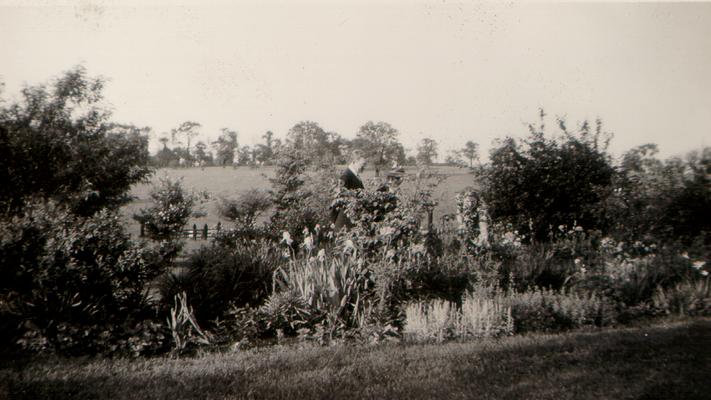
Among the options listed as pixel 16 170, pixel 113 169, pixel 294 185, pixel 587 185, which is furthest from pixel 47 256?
pixel 294 185

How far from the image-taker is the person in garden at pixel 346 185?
6723 millimetres

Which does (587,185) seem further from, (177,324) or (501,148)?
(177,324)

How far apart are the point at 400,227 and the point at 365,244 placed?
1.71ft

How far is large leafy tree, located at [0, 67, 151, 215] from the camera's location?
985cm

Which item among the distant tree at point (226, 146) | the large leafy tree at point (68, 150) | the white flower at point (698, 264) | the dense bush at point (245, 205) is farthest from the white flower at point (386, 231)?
the distant tree at point (226, 146)

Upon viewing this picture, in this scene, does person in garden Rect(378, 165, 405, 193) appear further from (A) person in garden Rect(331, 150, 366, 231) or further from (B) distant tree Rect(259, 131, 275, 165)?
(B) distant tree Rect(259, 131, 275, 165)

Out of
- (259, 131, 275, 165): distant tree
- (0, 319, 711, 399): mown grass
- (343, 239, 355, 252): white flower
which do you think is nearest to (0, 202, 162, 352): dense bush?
(0, 319, 711, 399): mown grass

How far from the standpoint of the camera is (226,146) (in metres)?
61.6

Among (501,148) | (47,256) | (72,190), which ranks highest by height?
(501,148)

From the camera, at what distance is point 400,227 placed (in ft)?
20.7

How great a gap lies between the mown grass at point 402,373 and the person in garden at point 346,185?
225 cm

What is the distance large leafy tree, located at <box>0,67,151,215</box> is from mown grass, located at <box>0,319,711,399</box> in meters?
5.98

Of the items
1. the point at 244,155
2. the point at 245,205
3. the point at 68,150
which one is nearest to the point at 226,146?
the point at 244,155

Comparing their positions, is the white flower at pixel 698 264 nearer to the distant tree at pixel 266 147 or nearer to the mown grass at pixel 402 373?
the mown grass at pixel 402 373
